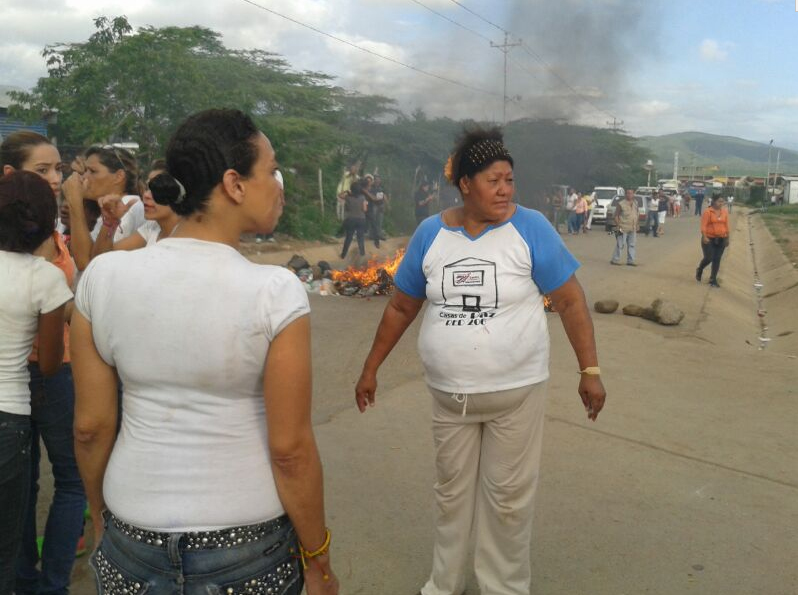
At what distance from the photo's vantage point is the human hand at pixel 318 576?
1746mm

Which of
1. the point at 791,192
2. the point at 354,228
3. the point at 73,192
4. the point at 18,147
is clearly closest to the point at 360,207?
the point at 354,228

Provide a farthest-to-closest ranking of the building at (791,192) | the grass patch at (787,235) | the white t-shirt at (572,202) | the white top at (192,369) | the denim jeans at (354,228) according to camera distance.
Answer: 1. the building at (791,192)
2. the white t-shirt at (572,202)
3. the grass patch at (787,235)
4. the denim jeans at (354,228)
5. the white top at (192,369)

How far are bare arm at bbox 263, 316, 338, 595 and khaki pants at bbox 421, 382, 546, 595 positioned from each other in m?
1.17

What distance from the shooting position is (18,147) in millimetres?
3285

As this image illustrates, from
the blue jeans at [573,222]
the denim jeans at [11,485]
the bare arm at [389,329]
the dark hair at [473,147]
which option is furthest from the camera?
the blue jeans at [573,222]

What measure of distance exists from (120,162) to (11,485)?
1878 mm

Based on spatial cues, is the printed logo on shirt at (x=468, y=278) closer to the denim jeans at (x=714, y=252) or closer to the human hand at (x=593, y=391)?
the human hand at (x=593, y=391)

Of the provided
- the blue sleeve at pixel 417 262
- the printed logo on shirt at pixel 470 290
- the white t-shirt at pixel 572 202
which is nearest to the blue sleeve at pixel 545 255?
the printed logo on shirt at pixel 470 290

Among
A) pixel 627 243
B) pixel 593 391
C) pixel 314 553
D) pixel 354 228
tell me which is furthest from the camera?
pixel 627 243

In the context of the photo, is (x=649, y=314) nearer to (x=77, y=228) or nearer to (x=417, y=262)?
(x=417, y=262)

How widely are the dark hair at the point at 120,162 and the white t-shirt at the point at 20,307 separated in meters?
1.35

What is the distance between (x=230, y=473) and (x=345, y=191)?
1541 cm

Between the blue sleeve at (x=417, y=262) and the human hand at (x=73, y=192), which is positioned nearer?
the blue sleeve at (x=417, y=262)

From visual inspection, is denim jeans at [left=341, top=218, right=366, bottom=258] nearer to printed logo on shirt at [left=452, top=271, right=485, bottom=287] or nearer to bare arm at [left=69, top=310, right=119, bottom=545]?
printed logo on shirt at [left=452, top=271, right=485, bottom=287]
